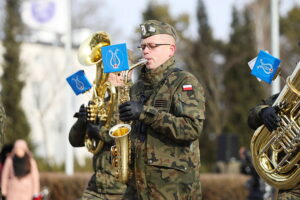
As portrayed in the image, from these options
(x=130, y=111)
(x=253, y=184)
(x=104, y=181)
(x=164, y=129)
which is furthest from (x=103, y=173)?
(x=253, y=184)

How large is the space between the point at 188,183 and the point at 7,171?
778 cm

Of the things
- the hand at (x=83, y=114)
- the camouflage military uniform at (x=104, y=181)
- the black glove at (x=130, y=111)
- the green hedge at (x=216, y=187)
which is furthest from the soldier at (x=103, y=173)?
Result: the green hedge at (x=216, y=187)

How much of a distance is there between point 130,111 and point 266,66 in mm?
1330

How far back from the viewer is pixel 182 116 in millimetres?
6582

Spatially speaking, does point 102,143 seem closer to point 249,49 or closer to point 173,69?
point 173,69

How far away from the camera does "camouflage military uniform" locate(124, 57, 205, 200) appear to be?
6488mm

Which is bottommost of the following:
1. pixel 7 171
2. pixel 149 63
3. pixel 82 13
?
pixel 7 171

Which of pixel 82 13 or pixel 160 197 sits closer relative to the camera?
pixel 160 197

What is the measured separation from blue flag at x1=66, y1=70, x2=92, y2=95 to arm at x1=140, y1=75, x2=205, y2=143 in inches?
80.3

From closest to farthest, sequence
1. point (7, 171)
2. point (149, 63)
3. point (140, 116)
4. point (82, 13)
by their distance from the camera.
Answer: point (140, 116) → point (149, 63) → point (7, 171) → point (82, 13)

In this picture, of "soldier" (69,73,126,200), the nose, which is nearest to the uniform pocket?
the nose

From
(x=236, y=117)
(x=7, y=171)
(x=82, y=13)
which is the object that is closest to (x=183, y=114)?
(x=7, y=171)

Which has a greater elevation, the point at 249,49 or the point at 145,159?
the point at 249,49

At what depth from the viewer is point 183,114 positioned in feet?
21.6
